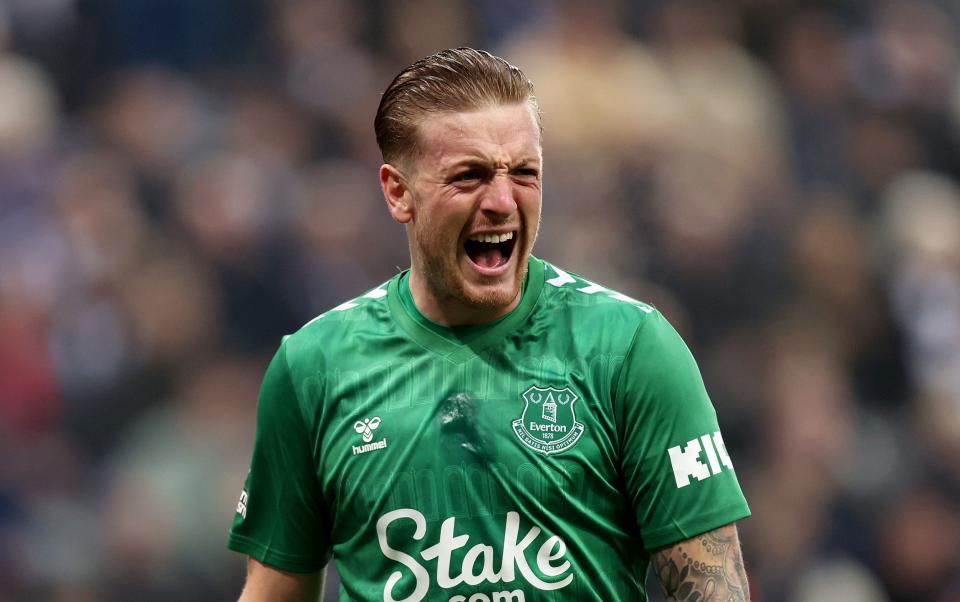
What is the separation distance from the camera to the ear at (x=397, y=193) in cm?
357

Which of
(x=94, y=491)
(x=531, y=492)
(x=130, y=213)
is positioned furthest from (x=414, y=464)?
(x=130, y=213)

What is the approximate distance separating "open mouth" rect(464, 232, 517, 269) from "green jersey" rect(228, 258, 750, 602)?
0.35 ft

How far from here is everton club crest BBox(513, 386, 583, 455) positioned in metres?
3.29

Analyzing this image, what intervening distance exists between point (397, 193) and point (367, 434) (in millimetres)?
617

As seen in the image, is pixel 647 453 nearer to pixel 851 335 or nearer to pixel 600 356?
pixel 600 356

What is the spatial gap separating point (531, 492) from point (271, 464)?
74 cm

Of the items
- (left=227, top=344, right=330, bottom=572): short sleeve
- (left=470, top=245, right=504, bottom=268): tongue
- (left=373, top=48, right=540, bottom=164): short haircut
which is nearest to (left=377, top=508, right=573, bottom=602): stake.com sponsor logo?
(left=227, top=344, right=330, bottom=572): short sleeve

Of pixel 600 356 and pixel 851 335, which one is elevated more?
pixel 600 356

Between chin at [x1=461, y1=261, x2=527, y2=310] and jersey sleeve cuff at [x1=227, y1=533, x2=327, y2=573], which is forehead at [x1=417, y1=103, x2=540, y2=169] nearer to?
chin at [x1=461, y1=261, x2=527, y2=310]

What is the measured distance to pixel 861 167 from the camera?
365 inches

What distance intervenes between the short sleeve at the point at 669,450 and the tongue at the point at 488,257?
1.34ft

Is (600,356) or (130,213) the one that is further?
(130,213)

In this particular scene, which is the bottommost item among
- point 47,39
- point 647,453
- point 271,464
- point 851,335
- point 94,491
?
point 94,491

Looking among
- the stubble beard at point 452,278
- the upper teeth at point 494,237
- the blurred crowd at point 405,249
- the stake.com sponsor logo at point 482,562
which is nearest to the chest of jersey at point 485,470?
the stake.com sponsor logo at point 482,562
